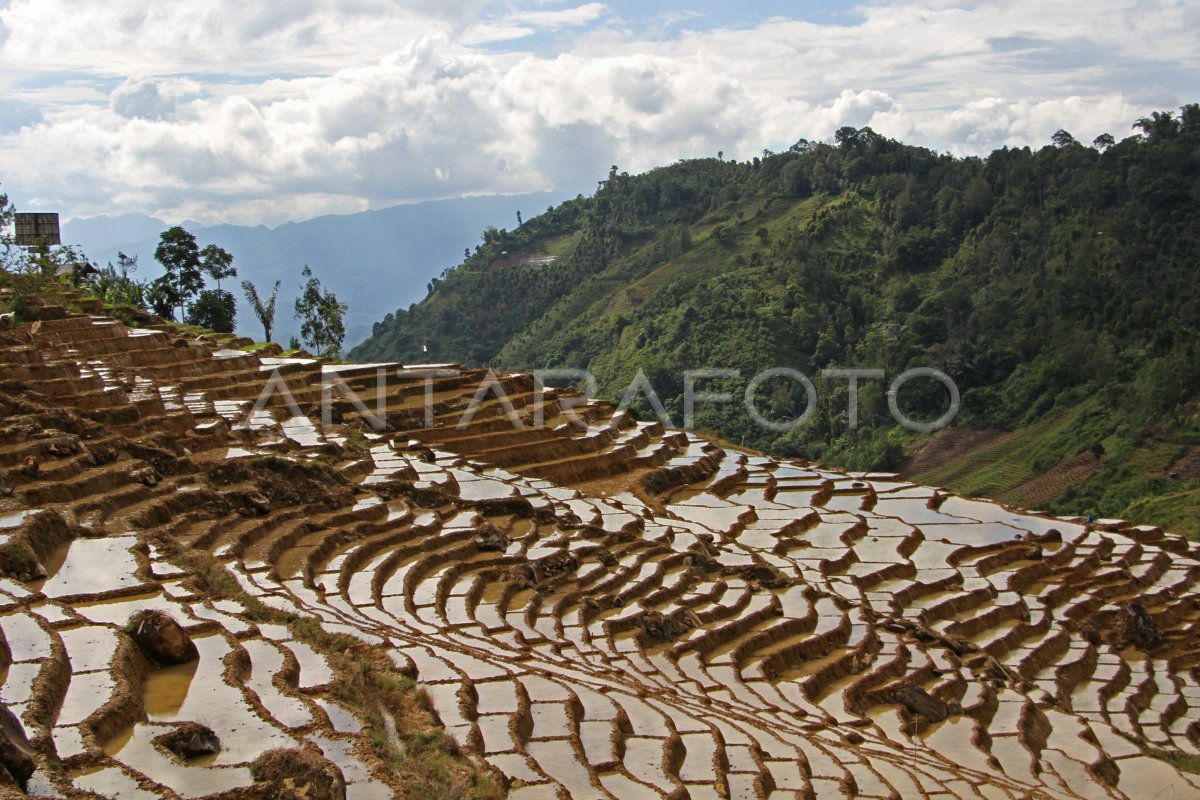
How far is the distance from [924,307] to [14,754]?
52.6 m

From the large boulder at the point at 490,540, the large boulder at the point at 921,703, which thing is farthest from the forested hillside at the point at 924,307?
the large boulder at the point at 490,540

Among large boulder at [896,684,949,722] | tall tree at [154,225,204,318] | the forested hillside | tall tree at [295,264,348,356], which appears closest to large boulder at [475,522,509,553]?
large boulder at [896,684,949,722]

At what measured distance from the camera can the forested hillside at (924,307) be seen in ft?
140

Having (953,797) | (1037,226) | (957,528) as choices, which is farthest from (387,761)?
(1037,226)

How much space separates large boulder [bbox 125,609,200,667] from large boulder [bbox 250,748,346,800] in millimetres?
2284

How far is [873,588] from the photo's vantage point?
1661 cm

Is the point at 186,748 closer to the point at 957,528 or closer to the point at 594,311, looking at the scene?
the point at 957,528

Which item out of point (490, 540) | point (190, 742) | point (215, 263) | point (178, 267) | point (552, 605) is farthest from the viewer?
point (215, 263)

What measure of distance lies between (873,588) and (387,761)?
34.2 ft

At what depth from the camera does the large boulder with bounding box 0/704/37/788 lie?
19.6 ft

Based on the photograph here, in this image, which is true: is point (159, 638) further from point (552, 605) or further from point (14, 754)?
point (552, 605)

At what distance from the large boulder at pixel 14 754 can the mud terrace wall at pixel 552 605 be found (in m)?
0.12

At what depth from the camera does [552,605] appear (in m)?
13.7

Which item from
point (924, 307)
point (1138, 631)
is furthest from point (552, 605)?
point (924, 307)
